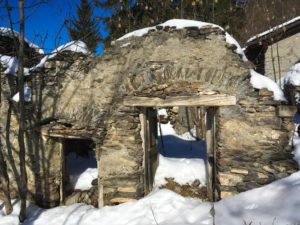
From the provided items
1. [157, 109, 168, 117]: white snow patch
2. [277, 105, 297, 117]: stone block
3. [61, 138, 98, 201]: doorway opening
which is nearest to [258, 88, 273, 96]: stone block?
[277, 105, 297, 117]: stone block

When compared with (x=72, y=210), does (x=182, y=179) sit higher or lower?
higher

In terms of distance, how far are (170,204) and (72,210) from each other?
1.78 m

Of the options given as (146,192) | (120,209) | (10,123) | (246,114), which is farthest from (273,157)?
(10,123)

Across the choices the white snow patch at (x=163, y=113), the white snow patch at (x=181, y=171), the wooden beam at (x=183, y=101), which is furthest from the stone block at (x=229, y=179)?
the white snow patch at (x=163, y=113)

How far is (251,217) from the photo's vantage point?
316 cm

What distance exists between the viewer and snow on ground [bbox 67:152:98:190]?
5.77 meters

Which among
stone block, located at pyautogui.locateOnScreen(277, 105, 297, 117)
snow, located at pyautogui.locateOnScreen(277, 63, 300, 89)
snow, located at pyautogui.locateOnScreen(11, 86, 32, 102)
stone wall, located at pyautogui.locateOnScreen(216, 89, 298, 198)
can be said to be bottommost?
stone wall, located at pyautogui.locateOnScreen(216, 89, 298, 198)

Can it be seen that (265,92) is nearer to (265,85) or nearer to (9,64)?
(265,85)

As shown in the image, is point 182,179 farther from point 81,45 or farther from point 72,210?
point 81,45

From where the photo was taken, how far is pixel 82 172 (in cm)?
630

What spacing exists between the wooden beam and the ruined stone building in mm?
15

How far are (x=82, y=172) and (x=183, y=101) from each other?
338cm

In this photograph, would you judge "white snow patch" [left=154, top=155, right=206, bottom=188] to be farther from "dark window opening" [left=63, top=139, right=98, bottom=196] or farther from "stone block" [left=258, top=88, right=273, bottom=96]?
"stone block" [left=258, top=88, right=273, bottom=96]

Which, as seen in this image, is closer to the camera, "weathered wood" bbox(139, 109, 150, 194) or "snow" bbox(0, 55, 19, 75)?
"weathered wood" bbox(139, 109, 150, 194)
